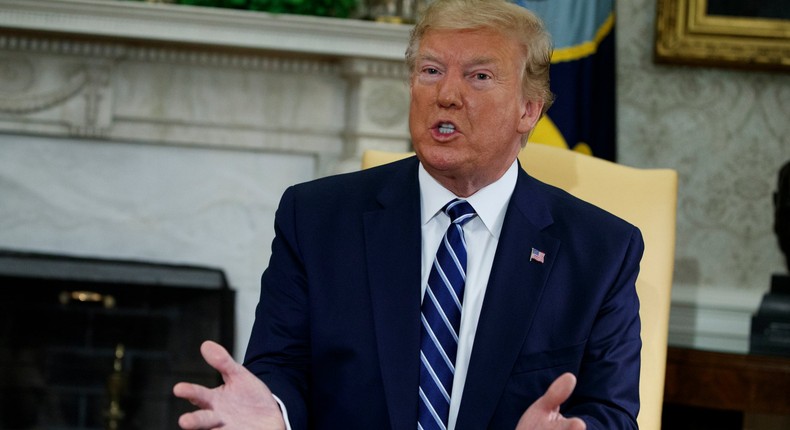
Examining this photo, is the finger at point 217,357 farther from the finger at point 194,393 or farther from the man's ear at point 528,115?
the man's ear at point 528,115

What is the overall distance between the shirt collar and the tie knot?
1 centimetres

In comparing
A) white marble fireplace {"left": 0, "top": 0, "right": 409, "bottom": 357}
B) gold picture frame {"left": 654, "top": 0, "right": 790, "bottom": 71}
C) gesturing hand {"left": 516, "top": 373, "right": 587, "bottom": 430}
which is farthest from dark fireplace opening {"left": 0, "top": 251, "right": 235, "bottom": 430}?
gesturing hand {"left": 516, "top": 373, "right": 587, "bottom": 430}

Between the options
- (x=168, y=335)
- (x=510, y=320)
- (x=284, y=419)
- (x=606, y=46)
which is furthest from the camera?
(x=168, y=335)

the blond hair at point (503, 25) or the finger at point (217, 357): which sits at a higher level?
the blond hair at point (503, 25)

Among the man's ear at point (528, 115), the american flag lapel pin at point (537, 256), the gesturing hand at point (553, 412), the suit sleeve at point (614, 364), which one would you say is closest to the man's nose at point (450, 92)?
the man's ear at point (528, 115)

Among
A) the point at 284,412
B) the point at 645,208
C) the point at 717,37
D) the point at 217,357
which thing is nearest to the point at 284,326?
the point at 284,412

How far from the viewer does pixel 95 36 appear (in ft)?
10.8

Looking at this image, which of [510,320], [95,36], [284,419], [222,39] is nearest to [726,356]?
[510,320]

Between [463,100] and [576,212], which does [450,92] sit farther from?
[576,212]

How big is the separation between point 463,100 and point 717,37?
77.6 inches

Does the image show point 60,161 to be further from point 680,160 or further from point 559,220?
point 559,220

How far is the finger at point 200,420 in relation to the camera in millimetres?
1350

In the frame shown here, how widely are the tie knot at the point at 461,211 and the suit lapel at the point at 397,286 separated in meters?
0.05

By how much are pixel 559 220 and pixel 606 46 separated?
155cm
